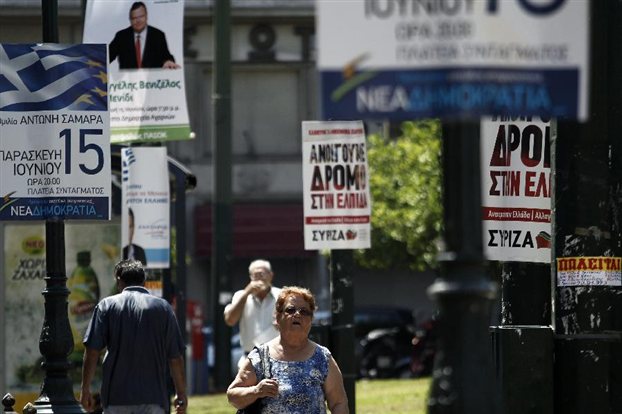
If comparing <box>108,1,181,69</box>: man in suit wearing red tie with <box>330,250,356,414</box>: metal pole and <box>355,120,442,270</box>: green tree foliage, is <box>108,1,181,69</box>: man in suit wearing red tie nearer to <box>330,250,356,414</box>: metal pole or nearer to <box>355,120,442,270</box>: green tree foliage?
<box>330,250,356,414</box>: metal pole

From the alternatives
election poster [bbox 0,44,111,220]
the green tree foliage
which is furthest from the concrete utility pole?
the green tree foliage

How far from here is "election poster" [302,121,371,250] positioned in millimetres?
13555

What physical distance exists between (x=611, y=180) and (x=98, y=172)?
4443 mm

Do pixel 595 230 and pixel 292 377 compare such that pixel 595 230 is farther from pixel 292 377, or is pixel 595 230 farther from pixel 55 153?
pixel 55 153

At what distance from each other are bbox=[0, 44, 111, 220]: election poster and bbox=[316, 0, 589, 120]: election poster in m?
6.89

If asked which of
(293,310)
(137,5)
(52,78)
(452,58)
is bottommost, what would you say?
(293,310)

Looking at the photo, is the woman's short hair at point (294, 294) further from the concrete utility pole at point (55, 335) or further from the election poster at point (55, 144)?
the concrete utility pole at point (55, 335)

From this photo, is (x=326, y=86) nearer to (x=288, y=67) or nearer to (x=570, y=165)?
(x=570, y=165)

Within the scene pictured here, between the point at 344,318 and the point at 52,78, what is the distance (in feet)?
9.59

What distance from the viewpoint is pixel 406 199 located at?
35344mm

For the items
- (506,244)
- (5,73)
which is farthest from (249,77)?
(506,244)

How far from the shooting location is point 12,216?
12.8 meters

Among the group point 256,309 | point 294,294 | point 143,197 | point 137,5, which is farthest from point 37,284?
point 294,294

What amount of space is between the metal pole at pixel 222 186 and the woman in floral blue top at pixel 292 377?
17436 mm
